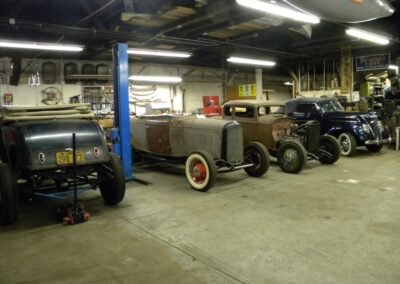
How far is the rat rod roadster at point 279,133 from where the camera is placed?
7.32m

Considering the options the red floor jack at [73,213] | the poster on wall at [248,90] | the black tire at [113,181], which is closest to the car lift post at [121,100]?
the black tire at [113,181]

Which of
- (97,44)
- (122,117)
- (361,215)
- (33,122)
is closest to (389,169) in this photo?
(361,215)

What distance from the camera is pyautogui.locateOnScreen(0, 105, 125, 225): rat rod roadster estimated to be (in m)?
4.13

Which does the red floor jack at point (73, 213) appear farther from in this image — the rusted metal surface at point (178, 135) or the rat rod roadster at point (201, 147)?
the rusted metal surface at point (178, 135)

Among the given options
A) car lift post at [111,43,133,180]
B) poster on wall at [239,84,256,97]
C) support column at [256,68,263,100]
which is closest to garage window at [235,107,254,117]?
car lift post at [111,43,133,180]

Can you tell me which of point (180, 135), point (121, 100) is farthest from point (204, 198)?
point (121, 100)

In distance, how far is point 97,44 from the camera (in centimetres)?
1095

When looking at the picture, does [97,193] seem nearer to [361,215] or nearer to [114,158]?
[114,158]

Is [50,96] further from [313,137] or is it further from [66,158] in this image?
[313,137]

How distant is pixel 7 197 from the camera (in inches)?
157

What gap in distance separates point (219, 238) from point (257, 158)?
331 cm

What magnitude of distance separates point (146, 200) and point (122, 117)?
1812 millimetres

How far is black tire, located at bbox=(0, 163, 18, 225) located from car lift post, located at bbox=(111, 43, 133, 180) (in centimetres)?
247

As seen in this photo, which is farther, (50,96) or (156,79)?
(156,79)
